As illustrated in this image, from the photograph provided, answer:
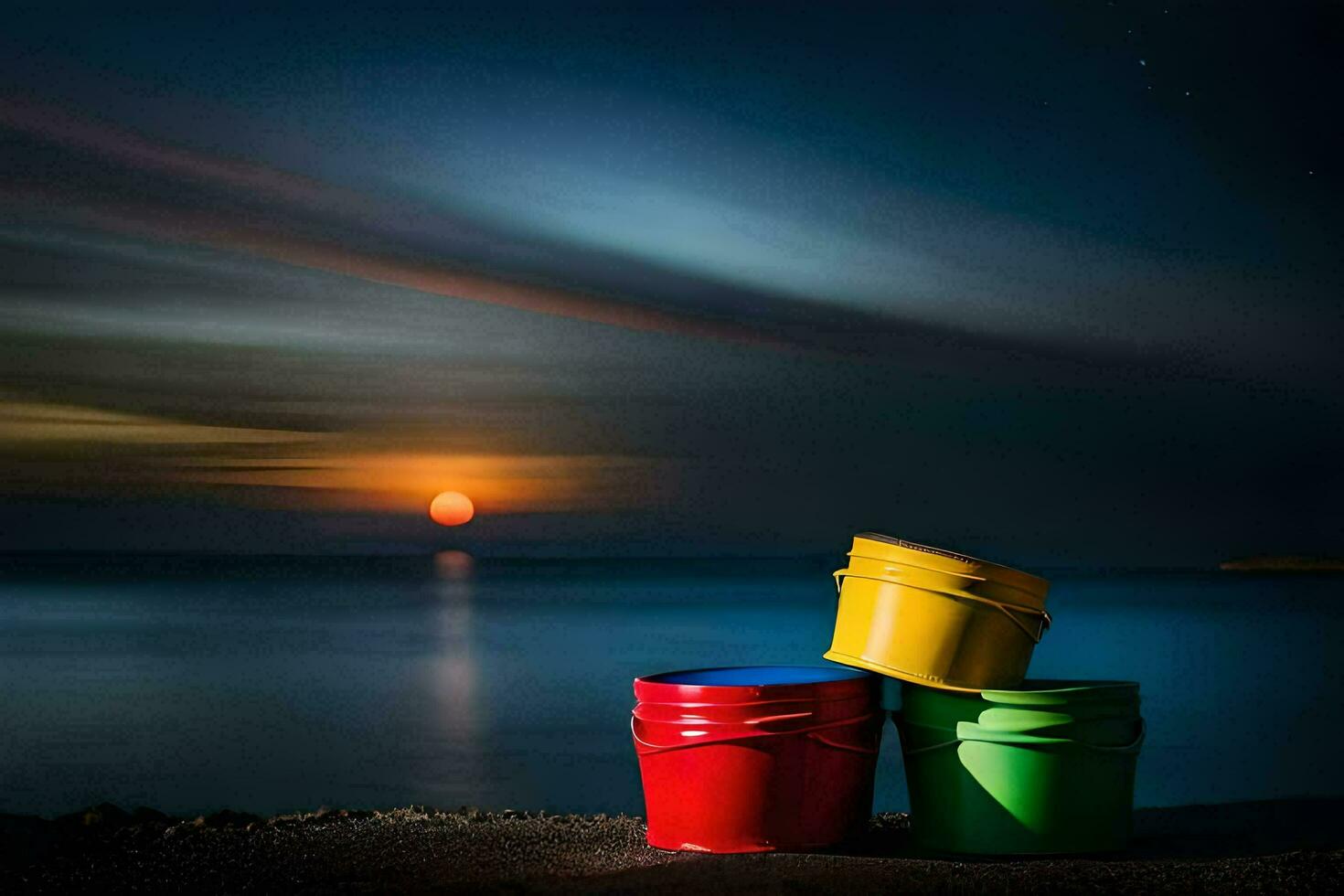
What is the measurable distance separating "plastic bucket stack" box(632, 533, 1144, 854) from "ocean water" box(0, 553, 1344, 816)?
2873 millimetres

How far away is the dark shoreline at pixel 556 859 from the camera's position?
517cm

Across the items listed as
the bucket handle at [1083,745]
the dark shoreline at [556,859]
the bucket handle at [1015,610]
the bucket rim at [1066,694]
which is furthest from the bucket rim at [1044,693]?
the dark shoreline at [556,859]

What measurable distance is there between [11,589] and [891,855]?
55.4m

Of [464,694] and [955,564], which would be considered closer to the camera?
[955,564]

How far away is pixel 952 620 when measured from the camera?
5.94 metres

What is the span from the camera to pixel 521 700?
51.5ft

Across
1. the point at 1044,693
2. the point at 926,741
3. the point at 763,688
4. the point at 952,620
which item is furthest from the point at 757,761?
the point at 1044,693

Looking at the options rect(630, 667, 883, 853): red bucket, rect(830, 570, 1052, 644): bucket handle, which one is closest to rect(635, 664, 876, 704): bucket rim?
rect(630, 667, 883, 853): red bucket

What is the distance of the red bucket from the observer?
5.75m

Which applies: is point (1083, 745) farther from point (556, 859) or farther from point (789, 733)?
point (556, 859)

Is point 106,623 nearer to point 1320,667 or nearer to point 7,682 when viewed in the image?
point 7,682

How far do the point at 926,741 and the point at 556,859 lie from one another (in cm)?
172

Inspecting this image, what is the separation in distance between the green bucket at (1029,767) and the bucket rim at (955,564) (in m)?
0.48

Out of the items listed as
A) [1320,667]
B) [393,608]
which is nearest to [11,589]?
[393,608]
